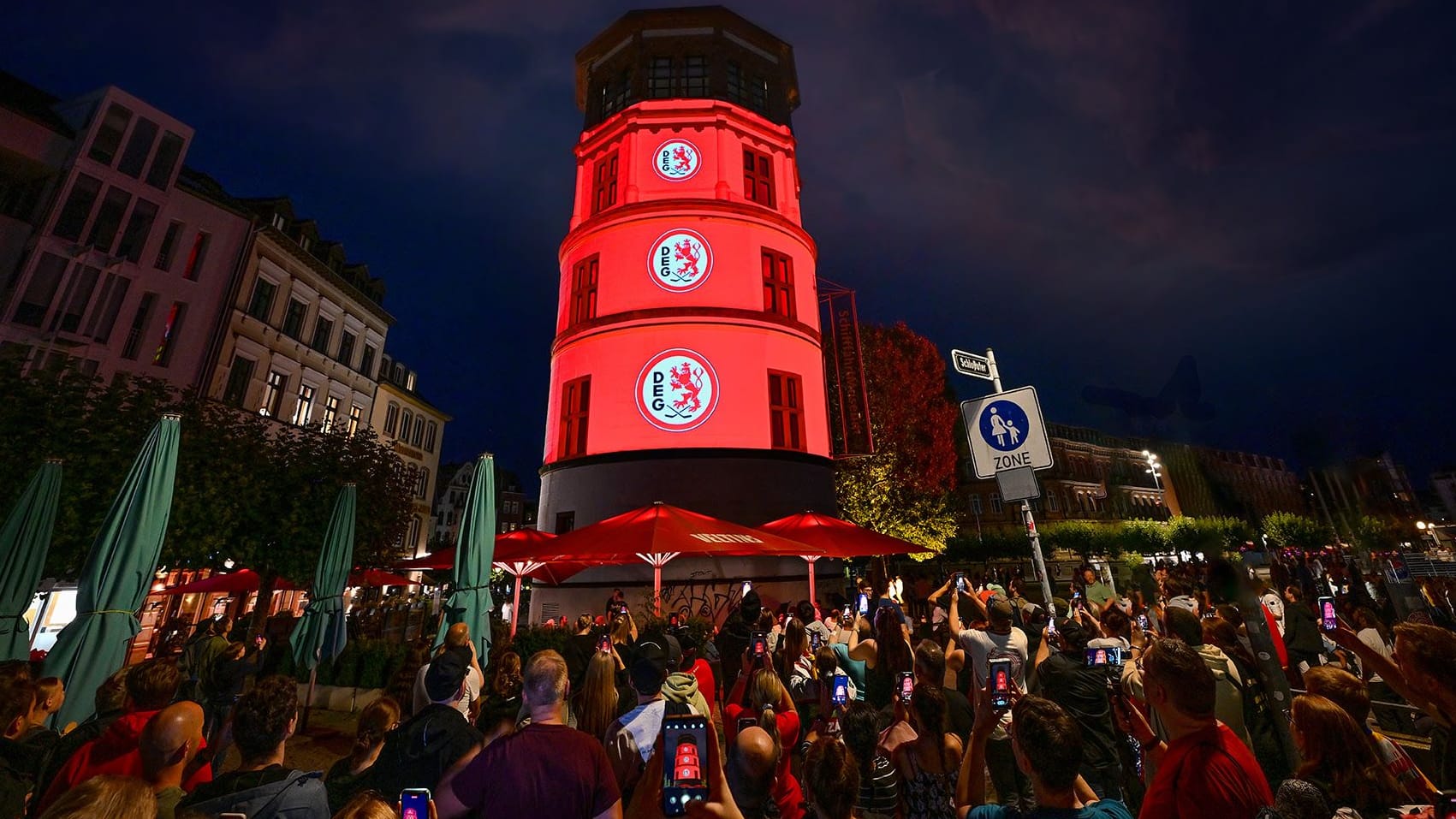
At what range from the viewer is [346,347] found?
1309 inches

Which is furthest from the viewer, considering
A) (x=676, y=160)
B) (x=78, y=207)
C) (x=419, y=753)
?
(x=676, y=160)

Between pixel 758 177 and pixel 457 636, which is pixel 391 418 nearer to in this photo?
pixel 758 177

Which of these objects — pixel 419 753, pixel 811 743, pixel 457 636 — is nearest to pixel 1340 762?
pixel 811 743

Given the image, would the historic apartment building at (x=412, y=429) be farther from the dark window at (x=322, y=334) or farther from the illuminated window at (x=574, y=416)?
the illuminated window at (x=574, y=416)

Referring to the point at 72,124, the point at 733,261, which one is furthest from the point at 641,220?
the point at 72,124

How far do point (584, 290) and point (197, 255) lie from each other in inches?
720

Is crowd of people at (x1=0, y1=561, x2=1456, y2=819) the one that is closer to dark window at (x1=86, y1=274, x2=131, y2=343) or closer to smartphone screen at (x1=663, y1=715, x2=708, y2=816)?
smartphone screen at (x1=663, y1=715, x2=708, y2=816)

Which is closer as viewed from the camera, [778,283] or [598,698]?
[598,698]

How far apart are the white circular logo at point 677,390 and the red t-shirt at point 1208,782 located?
53.2 ft

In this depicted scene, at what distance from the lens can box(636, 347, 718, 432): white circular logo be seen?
1881 cm

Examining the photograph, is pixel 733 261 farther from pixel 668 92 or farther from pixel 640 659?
pixel 640 659

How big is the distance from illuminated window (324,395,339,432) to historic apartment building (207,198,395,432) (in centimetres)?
6

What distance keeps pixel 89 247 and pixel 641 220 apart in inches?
818

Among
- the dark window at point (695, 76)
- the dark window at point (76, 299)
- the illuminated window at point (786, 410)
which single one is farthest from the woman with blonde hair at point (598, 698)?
the dark window at point (76, 299)
